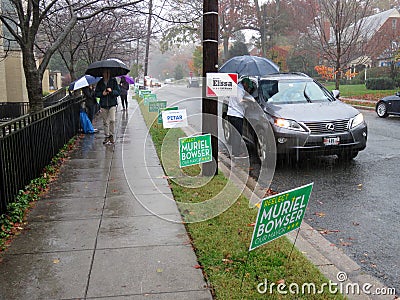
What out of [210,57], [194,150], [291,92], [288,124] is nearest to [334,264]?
[194,150]

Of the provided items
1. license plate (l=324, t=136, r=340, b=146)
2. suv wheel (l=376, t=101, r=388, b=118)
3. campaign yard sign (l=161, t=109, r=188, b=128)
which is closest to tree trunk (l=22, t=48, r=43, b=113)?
campaign yard sign (l=161, t=109, r=188, b=128)

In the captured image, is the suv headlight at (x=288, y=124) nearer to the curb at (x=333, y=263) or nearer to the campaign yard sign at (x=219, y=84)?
the campaign yard sign at (x=219, y=84)

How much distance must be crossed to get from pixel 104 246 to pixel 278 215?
2.02m

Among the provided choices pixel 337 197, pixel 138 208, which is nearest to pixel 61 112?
pixel 138 208

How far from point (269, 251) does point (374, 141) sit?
8.53 m

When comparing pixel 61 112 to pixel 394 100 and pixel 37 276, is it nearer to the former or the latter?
pixel 37 276

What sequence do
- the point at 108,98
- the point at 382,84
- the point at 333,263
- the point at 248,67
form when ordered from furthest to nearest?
the point at 382,84 < the point at 108,98 < the point at 248,67 < the point at 333,263

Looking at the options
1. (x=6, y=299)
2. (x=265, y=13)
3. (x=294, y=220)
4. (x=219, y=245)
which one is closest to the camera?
(x=6, y=299)

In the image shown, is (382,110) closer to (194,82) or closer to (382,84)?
(194,82)

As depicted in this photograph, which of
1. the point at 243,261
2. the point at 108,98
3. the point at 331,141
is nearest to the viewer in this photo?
the point at 243,261

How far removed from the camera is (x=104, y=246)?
16.5 feet

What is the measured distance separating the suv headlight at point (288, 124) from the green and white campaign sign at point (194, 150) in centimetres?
198

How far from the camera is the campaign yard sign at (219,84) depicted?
7.57 metres

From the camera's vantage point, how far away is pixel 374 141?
12289 mm
